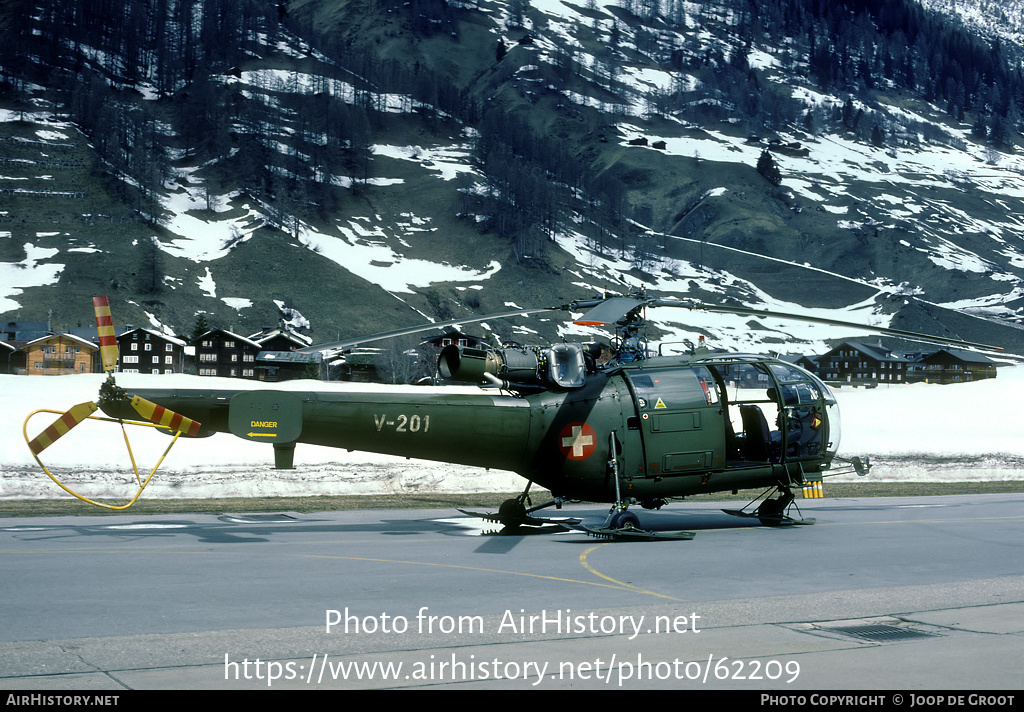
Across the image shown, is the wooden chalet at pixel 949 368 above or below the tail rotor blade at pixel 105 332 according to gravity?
below

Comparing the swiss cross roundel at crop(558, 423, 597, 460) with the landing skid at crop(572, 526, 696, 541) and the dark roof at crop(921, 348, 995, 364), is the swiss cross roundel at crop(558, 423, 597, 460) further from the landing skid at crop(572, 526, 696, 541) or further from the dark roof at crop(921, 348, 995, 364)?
the dark roof at crop(921, 348, 995, 364)

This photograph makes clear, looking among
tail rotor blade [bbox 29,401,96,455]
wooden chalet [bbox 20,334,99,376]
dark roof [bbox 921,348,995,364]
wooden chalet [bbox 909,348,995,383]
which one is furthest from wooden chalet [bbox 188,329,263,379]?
tail rotor blade [bbox 29,401,96,455]

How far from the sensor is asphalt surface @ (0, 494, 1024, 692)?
321 inches

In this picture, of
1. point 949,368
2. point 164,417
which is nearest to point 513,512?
point 164,417

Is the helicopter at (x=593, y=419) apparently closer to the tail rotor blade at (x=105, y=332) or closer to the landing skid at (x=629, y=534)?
the landing skid at (x=629, y=534)

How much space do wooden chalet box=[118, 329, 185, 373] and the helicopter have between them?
367 feet

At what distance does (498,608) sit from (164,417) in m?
7.49

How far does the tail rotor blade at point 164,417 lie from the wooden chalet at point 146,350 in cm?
11231

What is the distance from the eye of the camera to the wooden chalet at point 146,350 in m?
122

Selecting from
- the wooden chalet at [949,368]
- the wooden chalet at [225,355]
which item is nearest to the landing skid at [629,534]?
the wooden chalet at [225,355]

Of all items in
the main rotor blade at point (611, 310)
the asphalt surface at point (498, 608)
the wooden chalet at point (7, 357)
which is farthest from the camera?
the wooden chalet at point (7, 357)
